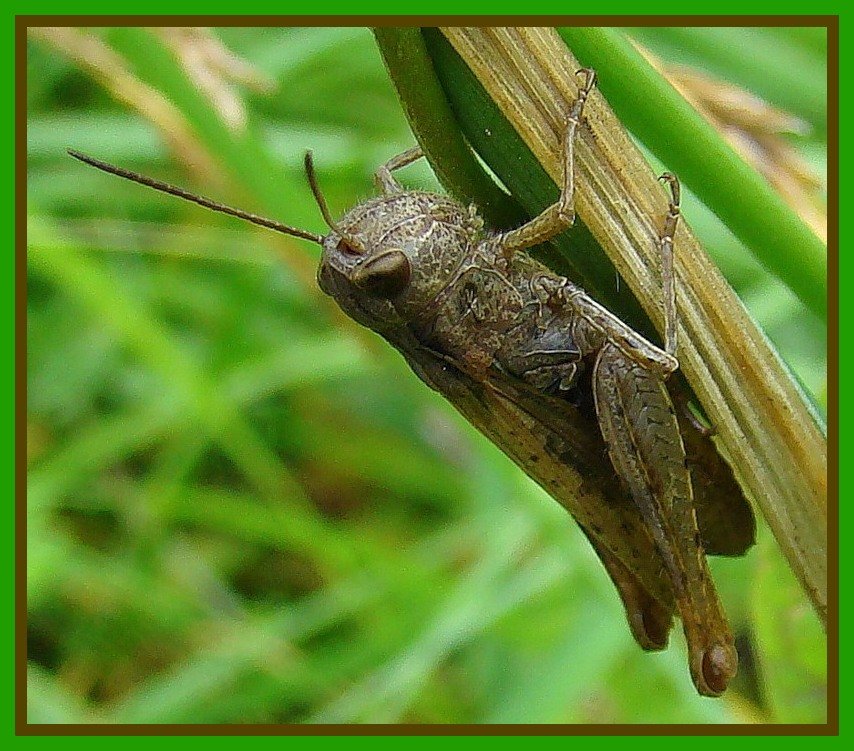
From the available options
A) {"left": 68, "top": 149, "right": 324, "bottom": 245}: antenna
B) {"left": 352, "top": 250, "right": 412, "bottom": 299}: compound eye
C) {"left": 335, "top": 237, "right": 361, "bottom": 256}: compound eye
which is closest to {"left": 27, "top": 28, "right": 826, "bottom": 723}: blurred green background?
{"left": 335, "top": 237, "right": 361, "bottom": 256}: compound eye

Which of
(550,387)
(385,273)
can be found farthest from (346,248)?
(550,387)

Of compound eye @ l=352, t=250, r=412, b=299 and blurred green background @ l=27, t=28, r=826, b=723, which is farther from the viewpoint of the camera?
blurred green background @ l=27, t=28, r=826, b=723

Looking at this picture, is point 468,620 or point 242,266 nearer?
point 468,620

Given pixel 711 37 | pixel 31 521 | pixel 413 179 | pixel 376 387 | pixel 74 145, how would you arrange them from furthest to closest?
1. pixel 376 387
2. pixel 74 145
3. pixel 31 521
4. pixel 413 179
5. pixel 711 37

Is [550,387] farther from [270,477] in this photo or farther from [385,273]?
[270,477]

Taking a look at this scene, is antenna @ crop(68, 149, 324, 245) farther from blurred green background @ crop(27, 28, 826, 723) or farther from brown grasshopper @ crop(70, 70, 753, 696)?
blurred green background @ crop(27, 28, 826, 723)

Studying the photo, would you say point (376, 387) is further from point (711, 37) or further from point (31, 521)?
point (711, 37)

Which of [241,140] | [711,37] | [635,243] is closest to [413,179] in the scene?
[241,140]
